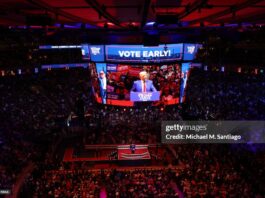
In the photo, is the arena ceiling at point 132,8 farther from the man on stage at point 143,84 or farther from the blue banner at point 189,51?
the man on stage at point 143,84

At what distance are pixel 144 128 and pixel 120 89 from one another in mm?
10355

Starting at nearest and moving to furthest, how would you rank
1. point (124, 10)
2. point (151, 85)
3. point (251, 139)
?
point (124, 10) → point (151, 85) → point (251, 139)

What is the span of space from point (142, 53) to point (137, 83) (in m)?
1.30

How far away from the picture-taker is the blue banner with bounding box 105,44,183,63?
12168 mm

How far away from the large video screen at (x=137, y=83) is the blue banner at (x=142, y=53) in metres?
0.50

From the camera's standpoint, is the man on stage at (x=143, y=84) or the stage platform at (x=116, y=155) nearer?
the man on stage at (x=143, y=84)

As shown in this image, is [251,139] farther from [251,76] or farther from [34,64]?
[34,64]

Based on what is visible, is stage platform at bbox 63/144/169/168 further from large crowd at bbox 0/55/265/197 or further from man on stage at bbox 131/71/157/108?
man on stage at bbox 131/71/157/108

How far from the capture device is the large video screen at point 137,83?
43.2 feet

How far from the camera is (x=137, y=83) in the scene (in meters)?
13.2

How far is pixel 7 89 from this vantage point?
94.2ft

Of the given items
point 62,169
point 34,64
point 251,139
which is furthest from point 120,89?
point 34,64

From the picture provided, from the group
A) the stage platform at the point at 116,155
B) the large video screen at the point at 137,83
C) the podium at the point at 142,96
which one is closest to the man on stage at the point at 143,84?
the large video screen at the point at 137,83

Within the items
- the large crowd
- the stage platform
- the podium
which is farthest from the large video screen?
the stage platform
